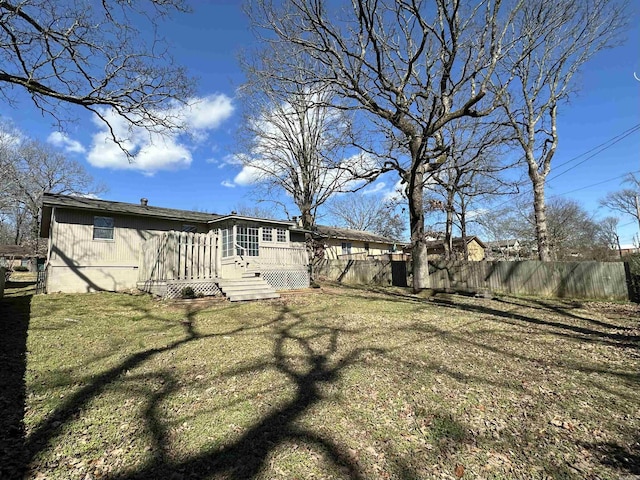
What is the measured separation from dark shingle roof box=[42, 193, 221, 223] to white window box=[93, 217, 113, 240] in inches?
21.7

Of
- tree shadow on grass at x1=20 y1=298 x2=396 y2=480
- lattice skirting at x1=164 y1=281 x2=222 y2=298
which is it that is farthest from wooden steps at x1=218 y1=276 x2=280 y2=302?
tree shadow on grass at x1=20 y1=298 x2=396 y2=480

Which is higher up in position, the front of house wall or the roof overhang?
the roof overhang

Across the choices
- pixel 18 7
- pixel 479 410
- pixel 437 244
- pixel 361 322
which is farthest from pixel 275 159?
pixel 437 244

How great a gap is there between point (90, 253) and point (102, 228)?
1.16 m

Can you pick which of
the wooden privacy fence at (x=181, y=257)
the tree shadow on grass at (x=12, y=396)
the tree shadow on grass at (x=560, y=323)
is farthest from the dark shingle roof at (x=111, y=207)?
the tree shadow on grass at (x=560, y=323)

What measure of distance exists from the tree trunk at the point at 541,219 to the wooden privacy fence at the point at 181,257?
49.4 ft

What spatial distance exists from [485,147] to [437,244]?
23928mm

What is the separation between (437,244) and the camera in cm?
3891

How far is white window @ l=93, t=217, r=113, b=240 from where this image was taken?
1338 centimetres

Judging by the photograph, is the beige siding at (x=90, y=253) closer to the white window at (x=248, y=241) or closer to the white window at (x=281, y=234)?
the white window at (x=248, y=241)

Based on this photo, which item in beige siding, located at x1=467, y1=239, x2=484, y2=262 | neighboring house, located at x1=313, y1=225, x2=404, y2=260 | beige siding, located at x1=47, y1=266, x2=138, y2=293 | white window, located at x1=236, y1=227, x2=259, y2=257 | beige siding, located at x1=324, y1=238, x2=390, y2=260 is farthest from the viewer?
beige siding, located at x1=467, y1=239, x2=484, y2=262

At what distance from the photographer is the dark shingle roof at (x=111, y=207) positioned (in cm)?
1235

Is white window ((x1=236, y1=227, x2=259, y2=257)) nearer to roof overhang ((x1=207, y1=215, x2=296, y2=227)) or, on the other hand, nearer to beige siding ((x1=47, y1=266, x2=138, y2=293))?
roof overhang ((x1=207, y1=215, x2=296, y2=227))

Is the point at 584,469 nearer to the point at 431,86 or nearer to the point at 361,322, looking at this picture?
the point at 361,322
